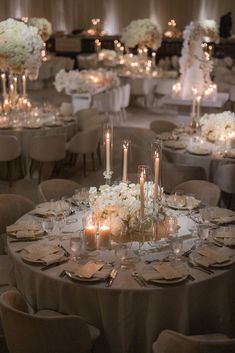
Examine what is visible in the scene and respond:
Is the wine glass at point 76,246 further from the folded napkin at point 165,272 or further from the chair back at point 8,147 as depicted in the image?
the chair back at point 8,147

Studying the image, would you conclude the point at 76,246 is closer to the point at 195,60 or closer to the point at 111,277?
the point at 111,277

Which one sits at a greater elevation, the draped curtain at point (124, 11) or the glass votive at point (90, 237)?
the draped curtain at point (124, 11)

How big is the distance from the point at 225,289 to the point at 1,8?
48.0 feet

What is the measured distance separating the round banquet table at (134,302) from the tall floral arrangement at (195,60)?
5.42 meters

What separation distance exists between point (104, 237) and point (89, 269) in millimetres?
310

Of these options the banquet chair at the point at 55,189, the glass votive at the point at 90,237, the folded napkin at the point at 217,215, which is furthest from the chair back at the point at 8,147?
the glass votive at the point at 90,237

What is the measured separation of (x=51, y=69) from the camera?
14.8 m

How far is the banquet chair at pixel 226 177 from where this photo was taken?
220 inches

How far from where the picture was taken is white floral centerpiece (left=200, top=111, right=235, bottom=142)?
618cm

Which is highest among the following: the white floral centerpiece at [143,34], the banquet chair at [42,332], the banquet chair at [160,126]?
the white floral centerpiece at [143,34]

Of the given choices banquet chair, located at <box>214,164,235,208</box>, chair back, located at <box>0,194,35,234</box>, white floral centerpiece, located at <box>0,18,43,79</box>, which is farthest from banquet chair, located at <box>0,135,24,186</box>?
banquet chair, located at <box>214,164,235,208</box>

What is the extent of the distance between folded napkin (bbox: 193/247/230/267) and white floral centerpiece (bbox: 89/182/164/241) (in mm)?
440

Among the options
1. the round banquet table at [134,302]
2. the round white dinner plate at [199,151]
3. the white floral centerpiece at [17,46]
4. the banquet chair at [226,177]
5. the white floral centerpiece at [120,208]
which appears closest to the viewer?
the round banquet table at [134,302]

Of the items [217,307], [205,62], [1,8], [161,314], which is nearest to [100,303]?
[161,314]
